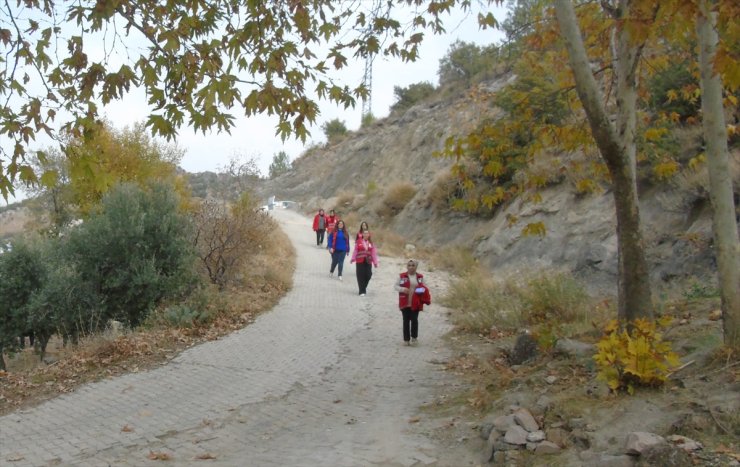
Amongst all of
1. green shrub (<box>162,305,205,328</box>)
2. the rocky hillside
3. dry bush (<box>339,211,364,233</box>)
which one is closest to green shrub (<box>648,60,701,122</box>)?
the rocky hillside

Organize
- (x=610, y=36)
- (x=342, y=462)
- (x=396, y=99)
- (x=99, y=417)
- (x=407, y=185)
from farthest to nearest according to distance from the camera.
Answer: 1. (x=396, y=99)
2. (x=407, y=185)
3. (x=610, y=36)
4. (x=99, y=417)
5. (x=342, y=462)

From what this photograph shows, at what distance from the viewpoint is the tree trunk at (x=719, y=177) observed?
19.9 ft

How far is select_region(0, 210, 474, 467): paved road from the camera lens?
19.1ft

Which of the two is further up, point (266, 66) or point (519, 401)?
point (266, 66)

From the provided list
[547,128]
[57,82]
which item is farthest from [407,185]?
[57,82]

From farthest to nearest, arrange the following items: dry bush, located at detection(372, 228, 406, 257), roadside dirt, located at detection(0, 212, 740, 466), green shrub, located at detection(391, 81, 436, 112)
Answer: green shrub, located at detection(391, 81, 436, 112) → dry bush, located at detection(372, 228, 406, 257) → roadside dirt, located at detection(0, 212, 740, 466)

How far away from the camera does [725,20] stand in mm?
4344

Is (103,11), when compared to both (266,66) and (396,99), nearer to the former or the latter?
(266,66)

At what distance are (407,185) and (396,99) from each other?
31332 millimetres

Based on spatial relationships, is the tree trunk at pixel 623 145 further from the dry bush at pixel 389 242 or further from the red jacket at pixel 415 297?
the dry bush at pixel 389 242

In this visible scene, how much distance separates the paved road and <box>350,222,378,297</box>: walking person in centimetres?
370

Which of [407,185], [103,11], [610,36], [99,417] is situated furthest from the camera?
Result: [407,185]

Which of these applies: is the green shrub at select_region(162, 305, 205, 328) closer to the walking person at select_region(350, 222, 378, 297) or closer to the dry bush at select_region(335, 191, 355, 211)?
the walking person at select_region(350, 222, 378, 297)

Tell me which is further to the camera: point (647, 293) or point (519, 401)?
point (647, 293)
